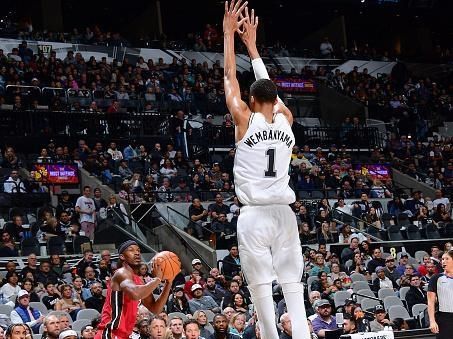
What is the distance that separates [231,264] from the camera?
16984 millimetres

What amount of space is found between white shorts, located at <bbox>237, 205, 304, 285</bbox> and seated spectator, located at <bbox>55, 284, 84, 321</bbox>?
720 centimetres

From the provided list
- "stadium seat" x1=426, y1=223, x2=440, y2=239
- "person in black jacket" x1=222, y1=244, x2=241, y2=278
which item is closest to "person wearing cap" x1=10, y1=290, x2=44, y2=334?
"person in black jacket" x1=222, y1=244, x2=241, y2=278

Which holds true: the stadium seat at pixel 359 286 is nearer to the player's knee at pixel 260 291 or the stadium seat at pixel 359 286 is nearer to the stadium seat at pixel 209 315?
the stadium seat at pixel 209 315

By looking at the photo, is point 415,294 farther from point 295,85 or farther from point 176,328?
point 295,85

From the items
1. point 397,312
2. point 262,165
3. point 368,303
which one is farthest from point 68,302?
point 262,165

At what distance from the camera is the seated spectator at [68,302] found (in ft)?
41.2

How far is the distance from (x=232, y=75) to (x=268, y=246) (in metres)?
1.27

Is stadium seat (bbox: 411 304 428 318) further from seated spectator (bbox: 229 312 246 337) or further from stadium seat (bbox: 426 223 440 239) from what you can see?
stadium seat (bbox: 426 223 440 239)

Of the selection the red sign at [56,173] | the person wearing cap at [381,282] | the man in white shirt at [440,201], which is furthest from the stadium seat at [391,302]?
the red sign at [56,173]

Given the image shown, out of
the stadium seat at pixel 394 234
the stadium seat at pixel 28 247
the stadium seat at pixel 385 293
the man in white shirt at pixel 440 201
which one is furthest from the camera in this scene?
the man in white shirt at pixel 440 201

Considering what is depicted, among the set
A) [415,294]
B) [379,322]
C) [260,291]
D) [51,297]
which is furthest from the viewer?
[415,294]

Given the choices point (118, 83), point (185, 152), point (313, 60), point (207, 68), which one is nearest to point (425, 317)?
point (185, 152)

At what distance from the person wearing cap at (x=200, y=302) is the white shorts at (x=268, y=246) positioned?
25.7 feet

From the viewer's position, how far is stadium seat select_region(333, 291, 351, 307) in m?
15.0
